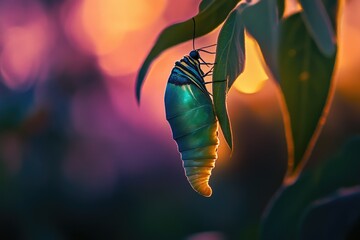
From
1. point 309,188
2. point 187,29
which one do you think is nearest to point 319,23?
point 187,29

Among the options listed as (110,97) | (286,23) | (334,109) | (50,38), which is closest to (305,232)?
(286,23)

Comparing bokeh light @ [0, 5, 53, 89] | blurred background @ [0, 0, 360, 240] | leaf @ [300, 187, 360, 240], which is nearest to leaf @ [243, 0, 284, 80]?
leaf @ [300, 187, 360, 240]

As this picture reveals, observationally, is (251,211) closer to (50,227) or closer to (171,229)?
(171,229)

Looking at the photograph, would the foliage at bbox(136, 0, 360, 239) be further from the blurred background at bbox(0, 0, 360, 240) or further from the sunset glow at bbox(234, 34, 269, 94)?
the blurred background at bbox(0, 0, 360, 240)

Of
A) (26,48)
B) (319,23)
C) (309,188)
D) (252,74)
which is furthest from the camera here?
(26,48)

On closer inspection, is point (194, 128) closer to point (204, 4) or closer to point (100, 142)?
point (204, 4)

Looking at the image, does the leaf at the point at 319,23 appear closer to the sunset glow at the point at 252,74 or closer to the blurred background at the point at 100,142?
the sunset glow at the point at 252,74
